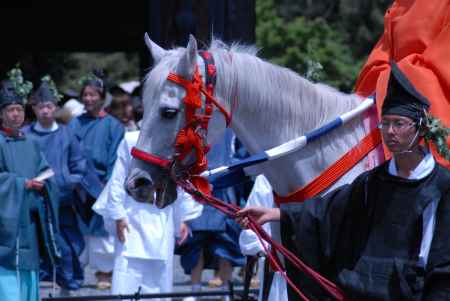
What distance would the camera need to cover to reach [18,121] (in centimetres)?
760

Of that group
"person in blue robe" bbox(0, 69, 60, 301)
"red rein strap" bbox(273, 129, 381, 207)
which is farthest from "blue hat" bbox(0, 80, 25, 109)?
"red rein strap" bbox(273, 129, 381, 207)

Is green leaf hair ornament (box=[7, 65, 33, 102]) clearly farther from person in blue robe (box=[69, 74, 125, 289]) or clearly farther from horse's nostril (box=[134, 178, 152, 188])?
horse's nostril (box=[134, 178, 152, 188])

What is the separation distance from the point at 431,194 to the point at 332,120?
1.05m

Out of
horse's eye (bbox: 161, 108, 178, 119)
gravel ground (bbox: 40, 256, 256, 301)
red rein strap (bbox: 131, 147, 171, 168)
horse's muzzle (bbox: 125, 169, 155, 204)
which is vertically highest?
horse's eye (bbox: 161, 108, 178, 119)

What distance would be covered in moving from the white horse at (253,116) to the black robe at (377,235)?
529 millimetres

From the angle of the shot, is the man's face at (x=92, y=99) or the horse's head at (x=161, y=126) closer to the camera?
the horse's head at (x=161, y=126)

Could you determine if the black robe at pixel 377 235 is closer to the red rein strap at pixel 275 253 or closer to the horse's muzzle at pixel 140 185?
the red rein strap at pixel 275 253

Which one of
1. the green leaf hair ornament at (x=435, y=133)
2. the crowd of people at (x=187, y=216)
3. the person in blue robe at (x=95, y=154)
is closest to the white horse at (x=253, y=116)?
the crowd of people at (x=187, y=216)

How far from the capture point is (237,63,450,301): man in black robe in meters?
4.27

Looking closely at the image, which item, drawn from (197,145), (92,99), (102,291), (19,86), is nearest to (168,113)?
(197,145)

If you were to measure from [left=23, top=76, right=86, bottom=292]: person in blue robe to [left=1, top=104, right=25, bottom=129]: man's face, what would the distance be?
2440 millimetres

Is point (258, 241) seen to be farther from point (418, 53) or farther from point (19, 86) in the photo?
point (19, 86)

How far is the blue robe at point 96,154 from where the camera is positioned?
34.5 feet

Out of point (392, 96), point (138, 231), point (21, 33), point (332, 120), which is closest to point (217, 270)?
point (138, 231)
